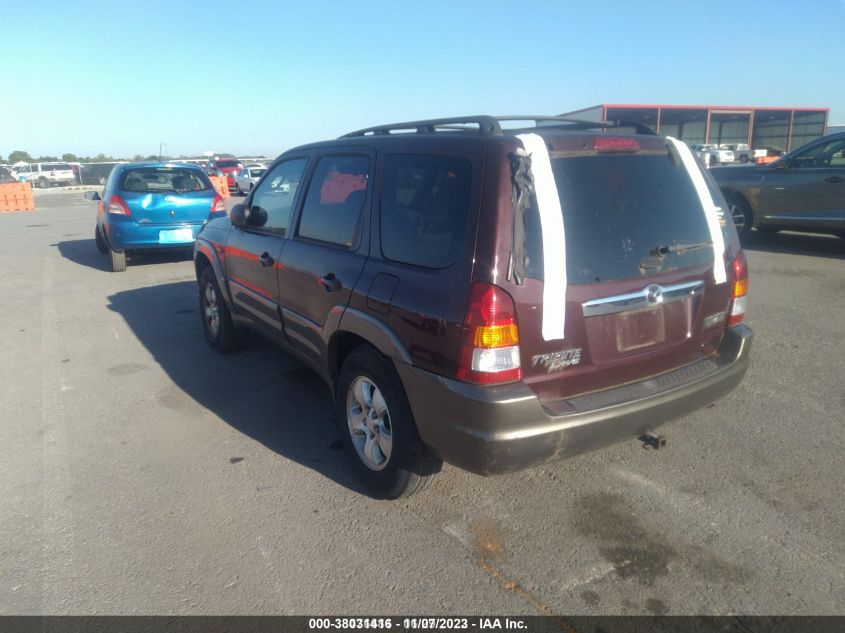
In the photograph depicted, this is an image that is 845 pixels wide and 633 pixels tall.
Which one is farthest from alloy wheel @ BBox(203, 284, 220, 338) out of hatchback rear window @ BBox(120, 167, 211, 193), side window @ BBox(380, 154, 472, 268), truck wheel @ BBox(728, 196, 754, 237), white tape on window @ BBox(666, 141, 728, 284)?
truck wheel @ BBox(728, 196, 754, 237)

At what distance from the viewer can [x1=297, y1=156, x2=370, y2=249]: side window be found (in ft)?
11.2

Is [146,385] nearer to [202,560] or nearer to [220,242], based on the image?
[220,242]

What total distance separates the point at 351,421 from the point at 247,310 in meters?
1.79

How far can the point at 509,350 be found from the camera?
102 inches

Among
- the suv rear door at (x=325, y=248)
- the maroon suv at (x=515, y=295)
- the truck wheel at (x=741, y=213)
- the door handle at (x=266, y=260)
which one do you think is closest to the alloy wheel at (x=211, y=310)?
the door handle at (x=266, y=260)

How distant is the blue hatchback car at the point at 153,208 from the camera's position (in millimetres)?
9297

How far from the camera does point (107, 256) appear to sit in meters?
11.2

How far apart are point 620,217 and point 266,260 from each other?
93.3 inches

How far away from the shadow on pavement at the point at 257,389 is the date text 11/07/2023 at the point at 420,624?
954mm

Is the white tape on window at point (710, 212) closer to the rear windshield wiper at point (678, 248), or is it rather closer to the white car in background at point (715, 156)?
the rear windshield wiper at point (678, 248)

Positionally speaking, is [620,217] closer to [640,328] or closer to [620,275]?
[620,275]

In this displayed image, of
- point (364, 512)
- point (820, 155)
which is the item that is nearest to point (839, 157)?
point (820, 155)

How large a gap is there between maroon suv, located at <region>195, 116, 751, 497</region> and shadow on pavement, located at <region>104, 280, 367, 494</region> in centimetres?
46

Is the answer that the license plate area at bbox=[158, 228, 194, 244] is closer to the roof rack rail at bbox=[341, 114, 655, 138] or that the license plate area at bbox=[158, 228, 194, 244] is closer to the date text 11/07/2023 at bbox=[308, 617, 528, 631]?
the roof rack rail at bbox=[341, 114, 655, 138]
